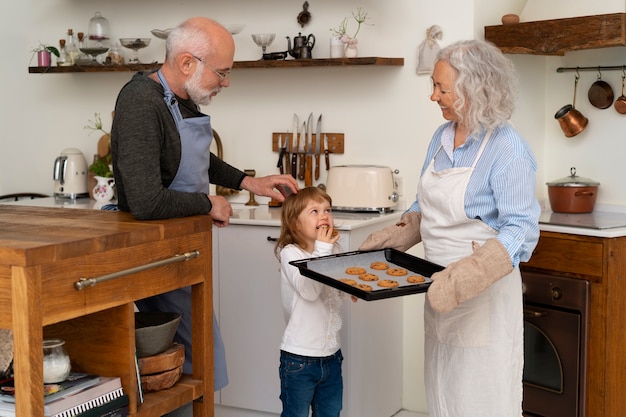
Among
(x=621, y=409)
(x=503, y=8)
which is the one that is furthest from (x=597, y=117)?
(x=621, y=409)

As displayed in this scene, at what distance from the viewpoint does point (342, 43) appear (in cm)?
386

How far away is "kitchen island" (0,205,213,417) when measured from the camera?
5.45ft

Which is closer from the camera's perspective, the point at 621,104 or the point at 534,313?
the point at 534,313

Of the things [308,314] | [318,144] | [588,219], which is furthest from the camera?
[318,144]

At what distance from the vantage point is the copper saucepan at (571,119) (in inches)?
153

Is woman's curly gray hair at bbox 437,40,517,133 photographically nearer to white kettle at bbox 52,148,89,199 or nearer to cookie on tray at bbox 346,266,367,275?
cookie on tray at bbox 346,266,367,275

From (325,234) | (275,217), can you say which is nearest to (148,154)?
(325,234)

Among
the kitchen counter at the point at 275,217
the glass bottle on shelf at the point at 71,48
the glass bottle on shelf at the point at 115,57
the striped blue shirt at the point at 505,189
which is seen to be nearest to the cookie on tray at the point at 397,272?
the striped blue shirt at the point at 505,189

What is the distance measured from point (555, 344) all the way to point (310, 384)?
1210 millimetres

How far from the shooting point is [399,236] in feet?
9.09

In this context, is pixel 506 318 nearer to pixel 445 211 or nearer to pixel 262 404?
pixel 445 211

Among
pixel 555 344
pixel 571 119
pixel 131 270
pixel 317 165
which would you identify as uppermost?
pixel 571 119

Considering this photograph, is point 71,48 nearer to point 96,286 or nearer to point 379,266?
point 379,266

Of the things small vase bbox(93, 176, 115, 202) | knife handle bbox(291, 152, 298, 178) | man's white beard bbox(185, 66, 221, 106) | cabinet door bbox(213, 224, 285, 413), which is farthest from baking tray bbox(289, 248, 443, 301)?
small vase bbox(93, 176, 115, 202)
